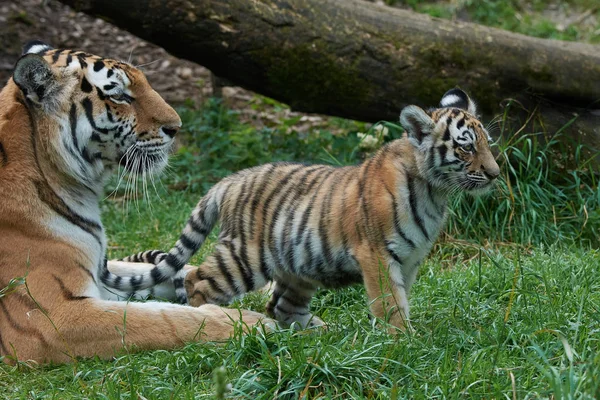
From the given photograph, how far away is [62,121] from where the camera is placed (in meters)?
4.12

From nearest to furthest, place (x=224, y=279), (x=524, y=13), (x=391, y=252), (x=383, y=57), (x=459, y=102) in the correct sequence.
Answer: (x=391, y=252) < (x=224, y=279) < (x=459, y=102) < (x=383, y=57) < (x=524, y=13)

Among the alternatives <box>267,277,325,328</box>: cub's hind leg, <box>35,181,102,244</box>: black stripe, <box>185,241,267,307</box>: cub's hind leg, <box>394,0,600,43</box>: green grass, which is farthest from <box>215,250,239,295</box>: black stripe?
<box>394,0,600,43</box>: green grass

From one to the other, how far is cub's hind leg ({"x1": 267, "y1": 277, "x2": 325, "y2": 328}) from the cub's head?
970mm

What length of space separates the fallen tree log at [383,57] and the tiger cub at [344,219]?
1674 millimetres

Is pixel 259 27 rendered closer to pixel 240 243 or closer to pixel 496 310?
pixel 240 243

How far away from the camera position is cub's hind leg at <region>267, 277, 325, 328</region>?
468cm

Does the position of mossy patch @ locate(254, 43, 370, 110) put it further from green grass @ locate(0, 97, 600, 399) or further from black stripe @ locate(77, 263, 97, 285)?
black stripe @ locate(77, 263, 97, 285)

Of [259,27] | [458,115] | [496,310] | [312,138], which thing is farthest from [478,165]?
[312,138]

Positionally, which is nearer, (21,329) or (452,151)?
(21,329)

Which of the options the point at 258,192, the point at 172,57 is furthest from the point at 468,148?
the point at 172,57

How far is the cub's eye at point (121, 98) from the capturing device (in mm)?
4246

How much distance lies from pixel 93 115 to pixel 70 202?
0.45 meters

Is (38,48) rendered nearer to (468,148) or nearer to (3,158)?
(3,158)

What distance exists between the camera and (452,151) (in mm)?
4258
